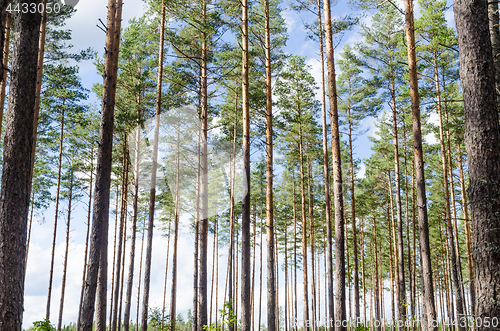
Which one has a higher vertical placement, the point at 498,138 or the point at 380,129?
the point at 380,129

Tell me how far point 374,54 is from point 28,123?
1667 cm

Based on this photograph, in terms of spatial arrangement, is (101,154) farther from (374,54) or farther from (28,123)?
(374,54)

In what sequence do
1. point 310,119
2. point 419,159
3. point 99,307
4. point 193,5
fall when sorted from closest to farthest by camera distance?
Answer: 1. point 99,307
2. point 419,159
3. point 193,5
4. point 310,119

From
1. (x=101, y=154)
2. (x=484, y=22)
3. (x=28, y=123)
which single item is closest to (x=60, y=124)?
(x=101, y=154)

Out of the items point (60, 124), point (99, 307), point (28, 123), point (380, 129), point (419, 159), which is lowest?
point (99, 307)

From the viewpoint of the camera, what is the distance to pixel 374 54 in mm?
18188

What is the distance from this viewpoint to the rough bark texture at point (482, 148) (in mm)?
4566

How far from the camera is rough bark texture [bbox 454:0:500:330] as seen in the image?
4.57 m

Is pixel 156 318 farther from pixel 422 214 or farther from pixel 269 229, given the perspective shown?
pixel 422 214

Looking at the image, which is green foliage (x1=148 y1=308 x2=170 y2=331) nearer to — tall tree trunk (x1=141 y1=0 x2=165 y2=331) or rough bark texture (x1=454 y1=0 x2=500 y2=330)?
tall tree trunk (x1=141 y1=0 x2=165 y2=331)

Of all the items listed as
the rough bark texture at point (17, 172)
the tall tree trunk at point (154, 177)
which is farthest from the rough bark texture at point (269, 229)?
the rough bark texture at point (17, 172)

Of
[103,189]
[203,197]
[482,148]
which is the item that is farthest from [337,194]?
[103,189]

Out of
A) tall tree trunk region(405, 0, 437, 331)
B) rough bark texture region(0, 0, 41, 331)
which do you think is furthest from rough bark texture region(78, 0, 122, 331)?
tall tree trunk region(405, 0, 437, 331)

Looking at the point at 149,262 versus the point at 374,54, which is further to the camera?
the point at 374,54
